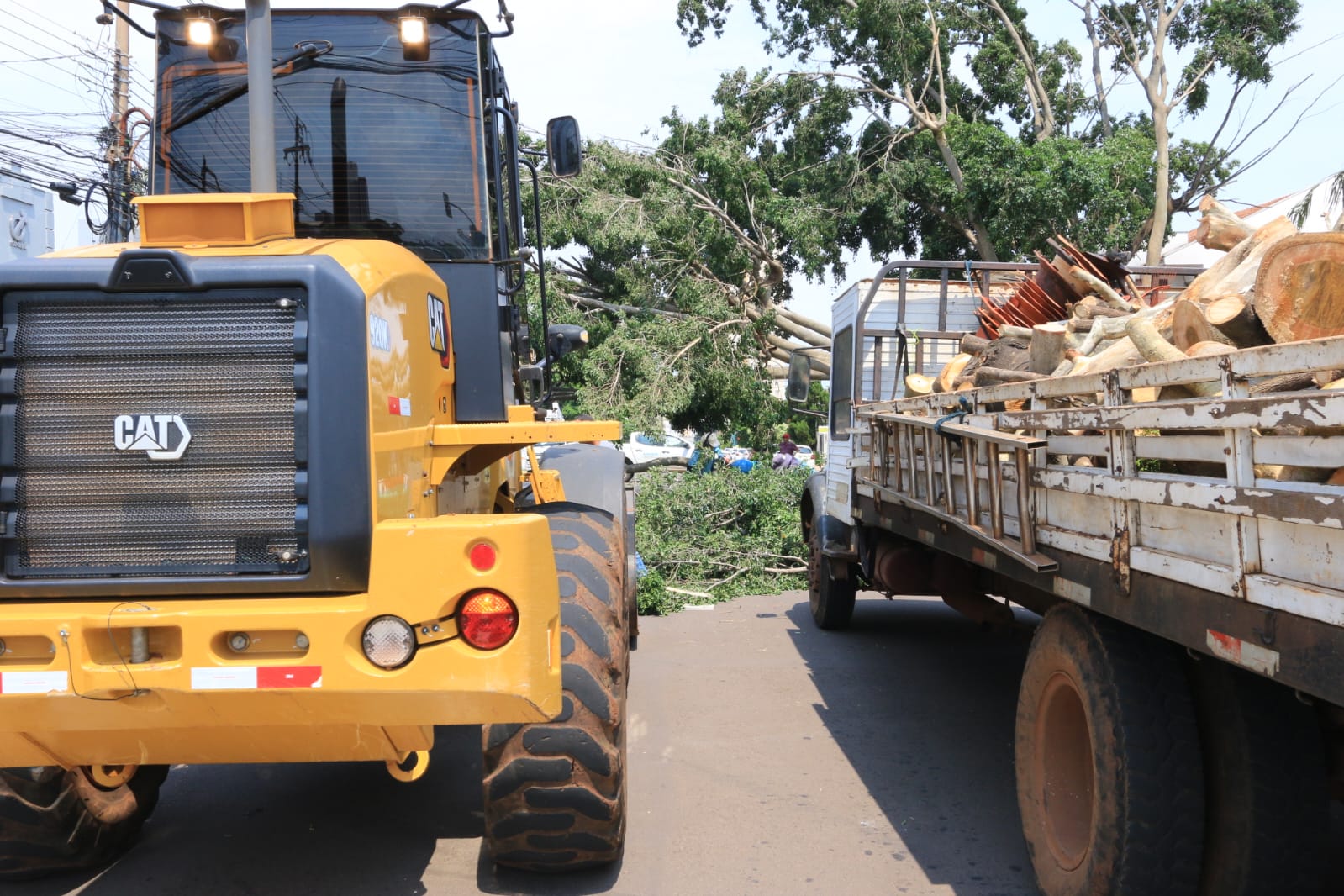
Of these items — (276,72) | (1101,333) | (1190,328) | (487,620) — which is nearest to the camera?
(487,620)

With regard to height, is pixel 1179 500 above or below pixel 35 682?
above

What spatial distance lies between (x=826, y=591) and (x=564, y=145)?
5.08 m

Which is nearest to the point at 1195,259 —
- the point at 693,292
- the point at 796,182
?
the point at 796,182

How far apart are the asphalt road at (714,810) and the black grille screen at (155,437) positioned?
174 centimetres

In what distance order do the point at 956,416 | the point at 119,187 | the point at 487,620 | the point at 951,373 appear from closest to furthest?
1. the point at 487,620
2. the point at 119,187
3. the point at 956,416
4. the point at 951,373

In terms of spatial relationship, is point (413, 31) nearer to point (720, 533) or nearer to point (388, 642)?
point (388, 642)

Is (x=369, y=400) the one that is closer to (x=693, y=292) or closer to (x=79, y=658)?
(x=79, y=658)

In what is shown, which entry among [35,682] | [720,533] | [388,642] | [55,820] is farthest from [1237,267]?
[720,533]

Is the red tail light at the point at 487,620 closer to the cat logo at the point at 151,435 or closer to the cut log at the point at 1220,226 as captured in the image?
the cat logo at the point at 151,435

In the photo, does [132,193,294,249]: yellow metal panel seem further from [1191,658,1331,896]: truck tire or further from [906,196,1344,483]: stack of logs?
[1191,658,1331,896]: truck tire

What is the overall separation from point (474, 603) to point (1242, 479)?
2025 millimetres

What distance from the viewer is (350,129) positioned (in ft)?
14.1

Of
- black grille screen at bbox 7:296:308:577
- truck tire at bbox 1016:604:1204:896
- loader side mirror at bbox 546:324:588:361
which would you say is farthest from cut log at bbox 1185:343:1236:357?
black grille screen at bbox 7:296:308:577

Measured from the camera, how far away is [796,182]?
2070cm
